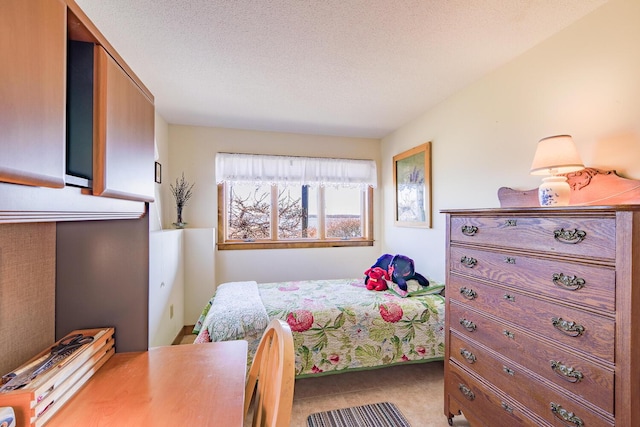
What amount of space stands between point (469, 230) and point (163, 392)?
1599mm

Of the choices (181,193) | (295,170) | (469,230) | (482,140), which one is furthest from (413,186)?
(181,193)

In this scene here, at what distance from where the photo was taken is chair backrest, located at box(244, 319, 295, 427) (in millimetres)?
712

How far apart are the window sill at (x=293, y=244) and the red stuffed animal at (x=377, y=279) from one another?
1.00 metres

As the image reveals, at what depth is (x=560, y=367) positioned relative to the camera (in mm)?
1193

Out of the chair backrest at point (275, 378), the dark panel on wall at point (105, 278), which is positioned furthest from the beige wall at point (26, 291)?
the chair backrest at point (275, 378)

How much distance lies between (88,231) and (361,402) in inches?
79.7

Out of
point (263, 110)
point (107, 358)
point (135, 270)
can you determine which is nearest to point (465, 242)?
point (135, 270)

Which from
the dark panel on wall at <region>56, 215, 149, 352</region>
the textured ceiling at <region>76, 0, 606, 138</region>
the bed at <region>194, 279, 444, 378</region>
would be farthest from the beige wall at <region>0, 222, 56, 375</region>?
the textured ceiling at <region>76, 0, 606, 138</region>

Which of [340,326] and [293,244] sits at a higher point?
[293,244]

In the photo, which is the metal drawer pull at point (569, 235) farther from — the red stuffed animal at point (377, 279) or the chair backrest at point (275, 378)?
the red stuffed animal at point (377, 279)

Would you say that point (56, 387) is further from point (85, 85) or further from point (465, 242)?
point (465, 242)

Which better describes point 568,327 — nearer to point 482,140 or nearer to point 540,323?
point 540,323

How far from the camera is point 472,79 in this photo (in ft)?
7.96

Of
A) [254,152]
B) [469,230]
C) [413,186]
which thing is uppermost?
[254,152]
